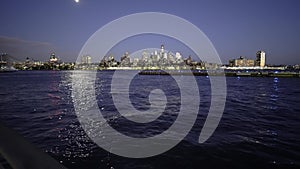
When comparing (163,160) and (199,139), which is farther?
(199,139)

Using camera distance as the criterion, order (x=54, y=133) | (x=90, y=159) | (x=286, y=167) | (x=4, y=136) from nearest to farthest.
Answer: (x=4, y=136), (x=286, y=167), (x=90, y=159), (x=54, y=133)

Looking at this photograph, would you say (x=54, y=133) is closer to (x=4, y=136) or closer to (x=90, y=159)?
(x=90, y=159)

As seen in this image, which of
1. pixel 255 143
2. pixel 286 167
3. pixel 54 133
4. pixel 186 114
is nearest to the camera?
pixel 286 167

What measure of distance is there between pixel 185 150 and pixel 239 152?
201 cm

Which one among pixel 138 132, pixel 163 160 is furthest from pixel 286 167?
pixel 138 132

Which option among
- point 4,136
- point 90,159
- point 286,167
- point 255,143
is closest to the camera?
point 4,136

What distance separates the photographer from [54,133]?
989 cm

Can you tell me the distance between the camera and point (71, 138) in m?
9.20

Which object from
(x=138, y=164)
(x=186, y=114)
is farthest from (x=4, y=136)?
(x=186, y=114)

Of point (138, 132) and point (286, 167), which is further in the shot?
point (138, 132)

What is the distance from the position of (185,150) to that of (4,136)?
7242 mm

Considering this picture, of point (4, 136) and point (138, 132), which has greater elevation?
point (4, 136)

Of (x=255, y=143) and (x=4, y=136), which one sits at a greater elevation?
(x=4, y=136)

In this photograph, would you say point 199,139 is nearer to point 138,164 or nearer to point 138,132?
point 138,132
